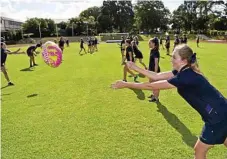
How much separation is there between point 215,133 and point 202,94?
0.51 meters

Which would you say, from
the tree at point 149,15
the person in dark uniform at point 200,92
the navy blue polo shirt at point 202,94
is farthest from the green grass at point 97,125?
the tree at point 149,15

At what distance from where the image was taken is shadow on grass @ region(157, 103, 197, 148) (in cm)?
576

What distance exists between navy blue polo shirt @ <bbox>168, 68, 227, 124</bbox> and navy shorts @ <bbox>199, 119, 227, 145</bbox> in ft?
0.21

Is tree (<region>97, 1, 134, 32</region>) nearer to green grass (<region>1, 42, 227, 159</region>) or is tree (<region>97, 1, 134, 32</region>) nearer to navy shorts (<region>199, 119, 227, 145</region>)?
green grass (<region>1, 42, 227, 159</region>)

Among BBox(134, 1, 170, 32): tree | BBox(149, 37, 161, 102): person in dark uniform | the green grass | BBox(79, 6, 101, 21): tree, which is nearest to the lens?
the green grass

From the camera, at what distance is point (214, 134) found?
10.9 ft

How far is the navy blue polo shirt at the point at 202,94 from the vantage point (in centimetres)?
319

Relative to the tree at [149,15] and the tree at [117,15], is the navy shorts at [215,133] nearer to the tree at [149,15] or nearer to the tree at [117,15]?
the tree at [149,15]

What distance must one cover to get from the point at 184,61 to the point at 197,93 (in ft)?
1.34

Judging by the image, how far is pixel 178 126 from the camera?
21.7 ft

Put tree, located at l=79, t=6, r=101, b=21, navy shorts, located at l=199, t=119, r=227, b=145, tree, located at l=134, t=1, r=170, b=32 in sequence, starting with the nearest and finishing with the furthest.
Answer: navy shorts, located at l=199, t=119, r=227, b=145 → tree, located at l=134, t=1, r=170, b=32 → tree, located at l=79, t=6, r=101, b=21

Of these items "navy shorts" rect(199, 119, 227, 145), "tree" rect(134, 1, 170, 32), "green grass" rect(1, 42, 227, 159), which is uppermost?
"tree" rect(134, 1, 170, 32)

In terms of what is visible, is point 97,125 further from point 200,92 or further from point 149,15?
point 149,15

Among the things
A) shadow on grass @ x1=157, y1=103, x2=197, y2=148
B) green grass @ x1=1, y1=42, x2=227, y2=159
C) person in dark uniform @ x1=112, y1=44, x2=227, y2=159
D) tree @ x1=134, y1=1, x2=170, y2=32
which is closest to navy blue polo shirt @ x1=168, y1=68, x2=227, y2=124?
person in dark uniform @ x1=112, y1=44, x2=227, y2=159
